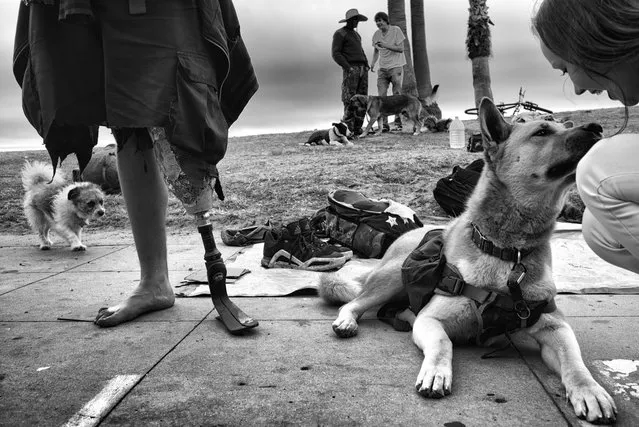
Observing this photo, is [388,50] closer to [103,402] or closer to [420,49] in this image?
[420,49]

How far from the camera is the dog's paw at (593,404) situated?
5.45 feet

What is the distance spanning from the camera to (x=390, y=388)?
1926 millimetres

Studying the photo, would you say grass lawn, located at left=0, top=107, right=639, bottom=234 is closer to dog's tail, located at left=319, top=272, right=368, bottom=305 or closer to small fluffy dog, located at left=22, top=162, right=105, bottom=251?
small fluffy dog, located at left=22, top=162, right=105, bottom=251

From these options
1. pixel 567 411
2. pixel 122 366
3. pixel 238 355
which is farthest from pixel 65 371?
pixel 567 411

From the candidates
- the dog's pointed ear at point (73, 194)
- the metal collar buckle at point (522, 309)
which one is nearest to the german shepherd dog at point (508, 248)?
the metal collar buckle at point (522, 309)

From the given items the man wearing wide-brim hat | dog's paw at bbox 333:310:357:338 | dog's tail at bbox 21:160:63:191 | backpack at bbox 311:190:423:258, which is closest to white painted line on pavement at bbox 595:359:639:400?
dog's paw at bbox 333:310:357:338

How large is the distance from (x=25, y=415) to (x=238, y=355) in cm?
82

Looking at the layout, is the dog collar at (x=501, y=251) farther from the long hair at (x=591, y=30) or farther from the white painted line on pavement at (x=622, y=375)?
the long hair at (x=591, y=30)

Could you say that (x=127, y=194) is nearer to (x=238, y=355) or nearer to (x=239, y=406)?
(x=238, y=355)

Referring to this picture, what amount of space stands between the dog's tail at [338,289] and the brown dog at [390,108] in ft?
40.2

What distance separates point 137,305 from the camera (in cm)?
280

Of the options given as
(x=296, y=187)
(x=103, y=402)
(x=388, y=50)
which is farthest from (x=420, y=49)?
(x=103, y=402)

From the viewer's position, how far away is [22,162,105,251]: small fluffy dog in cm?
591

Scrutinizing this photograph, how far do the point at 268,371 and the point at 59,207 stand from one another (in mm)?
4886
